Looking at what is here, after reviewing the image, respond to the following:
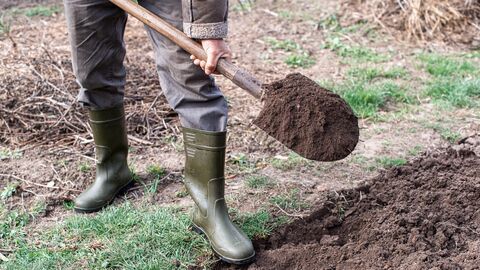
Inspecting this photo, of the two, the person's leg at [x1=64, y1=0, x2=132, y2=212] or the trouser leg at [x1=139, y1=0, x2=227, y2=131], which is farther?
the person's leg at [x1=64, y1=0, x2=132, y2=212]

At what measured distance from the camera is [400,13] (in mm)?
6797

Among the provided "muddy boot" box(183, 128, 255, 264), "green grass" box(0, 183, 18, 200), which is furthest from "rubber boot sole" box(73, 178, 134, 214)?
"muddy boot" box(183, 128, 255, 264)

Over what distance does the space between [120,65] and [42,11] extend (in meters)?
4.37

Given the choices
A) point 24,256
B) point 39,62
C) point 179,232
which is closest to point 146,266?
point 179,232

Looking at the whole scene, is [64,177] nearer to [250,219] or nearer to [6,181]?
[6,181]

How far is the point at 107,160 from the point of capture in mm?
3717

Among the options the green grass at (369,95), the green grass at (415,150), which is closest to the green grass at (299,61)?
the green grass at (369,95)

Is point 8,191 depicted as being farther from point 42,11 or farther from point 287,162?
point 42,11

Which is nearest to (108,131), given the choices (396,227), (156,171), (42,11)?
(156,171)

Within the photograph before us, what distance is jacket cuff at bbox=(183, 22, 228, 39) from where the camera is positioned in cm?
283

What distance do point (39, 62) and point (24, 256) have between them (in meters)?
2.33

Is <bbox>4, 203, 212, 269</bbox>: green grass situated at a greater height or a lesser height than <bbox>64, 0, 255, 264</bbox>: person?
lesser

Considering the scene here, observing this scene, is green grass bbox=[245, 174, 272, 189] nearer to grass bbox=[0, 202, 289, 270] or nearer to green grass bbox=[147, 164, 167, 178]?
grass bbox=[0, 202, 289, 270]

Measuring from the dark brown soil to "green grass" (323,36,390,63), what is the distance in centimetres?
311
